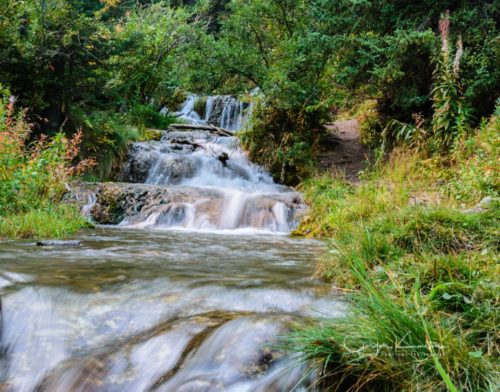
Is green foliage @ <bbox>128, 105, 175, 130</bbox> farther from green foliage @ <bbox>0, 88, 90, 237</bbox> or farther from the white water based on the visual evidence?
green foliage @ <bbox>0, 88, 90, 237</bbox>

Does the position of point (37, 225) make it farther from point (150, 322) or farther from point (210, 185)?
point (210, 185)

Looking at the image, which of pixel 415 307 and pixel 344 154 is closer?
pixel 415 307

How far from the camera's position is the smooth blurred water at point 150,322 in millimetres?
2166

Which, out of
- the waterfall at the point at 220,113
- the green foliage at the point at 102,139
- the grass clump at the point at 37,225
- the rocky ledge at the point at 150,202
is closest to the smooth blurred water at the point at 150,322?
the grass clump at the point at 37,225

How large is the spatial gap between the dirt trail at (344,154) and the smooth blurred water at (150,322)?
626 cm

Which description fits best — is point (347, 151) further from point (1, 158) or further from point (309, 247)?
point (1, 158)

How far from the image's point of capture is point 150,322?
2.68 metres

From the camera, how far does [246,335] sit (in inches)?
91.5

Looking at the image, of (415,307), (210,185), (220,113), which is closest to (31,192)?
(210,185)

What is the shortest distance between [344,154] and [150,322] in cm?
895

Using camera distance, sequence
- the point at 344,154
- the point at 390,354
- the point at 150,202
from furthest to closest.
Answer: the point at 344,154, the point at 150,202, the point at 390,354

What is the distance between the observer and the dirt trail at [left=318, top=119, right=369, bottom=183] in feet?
33.0

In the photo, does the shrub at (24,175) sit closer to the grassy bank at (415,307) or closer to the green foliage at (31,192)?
the green foliage at (31,192)

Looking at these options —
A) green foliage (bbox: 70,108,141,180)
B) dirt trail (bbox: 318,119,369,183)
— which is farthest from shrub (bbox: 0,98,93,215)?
dirt trail (bbox: 318,119,369,183)
